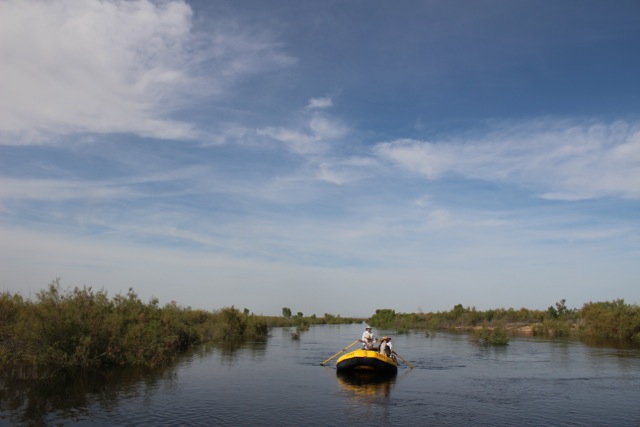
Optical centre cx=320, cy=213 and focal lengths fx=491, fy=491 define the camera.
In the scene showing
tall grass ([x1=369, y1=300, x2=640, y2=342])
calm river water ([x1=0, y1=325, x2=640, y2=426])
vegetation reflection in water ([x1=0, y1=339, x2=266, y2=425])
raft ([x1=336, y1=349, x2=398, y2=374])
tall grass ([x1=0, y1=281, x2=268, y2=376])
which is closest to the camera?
vegetation reflection in water ([x1=0, y1=339, x2=266, y2=425])

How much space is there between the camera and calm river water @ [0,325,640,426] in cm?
1697

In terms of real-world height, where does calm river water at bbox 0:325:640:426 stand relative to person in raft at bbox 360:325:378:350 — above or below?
below

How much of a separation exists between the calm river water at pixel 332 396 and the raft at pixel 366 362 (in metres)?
0.80

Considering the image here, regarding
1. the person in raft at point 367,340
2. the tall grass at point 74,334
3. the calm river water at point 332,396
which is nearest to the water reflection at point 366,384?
the calm river water at point 332,396

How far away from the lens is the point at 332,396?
21266 millimetres

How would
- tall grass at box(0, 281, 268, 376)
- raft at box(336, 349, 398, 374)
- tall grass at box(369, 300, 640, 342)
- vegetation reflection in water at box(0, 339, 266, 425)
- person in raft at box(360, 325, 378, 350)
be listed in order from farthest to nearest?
tall grass at box(369, 300, 640, 342) → person in raft at box(360, 325, 378, 350) → raft at box(336, 349, 398, 374) → tall grass at box(0, 281, 268, 376) → vegetation reflection in water at box(0, 339, 266, 425)

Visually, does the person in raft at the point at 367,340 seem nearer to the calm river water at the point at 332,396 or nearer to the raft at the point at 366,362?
the raft at the point at 366,362

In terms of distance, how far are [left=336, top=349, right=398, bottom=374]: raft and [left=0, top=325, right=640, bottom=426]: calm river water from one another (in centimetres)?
80

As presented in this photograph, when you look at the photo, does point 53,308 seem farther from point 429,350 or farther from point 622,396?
point 429,350

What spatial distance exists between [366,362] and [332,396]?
5245mm

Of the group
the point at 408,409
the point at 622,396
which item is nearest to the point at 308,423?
the point at 408,409

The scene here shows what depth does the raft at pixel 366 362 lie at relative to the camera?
85.2 feet

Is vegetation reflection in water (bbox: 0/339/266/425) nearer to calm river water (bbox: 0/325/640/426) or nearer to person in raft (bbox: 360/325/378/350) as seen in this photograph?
calm river water (bbox: 0/325/640/426)

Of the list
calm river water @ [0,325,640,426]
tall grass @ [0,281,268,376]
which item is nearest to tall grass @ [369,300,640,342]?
calm river water @ [0,325,640,426]
